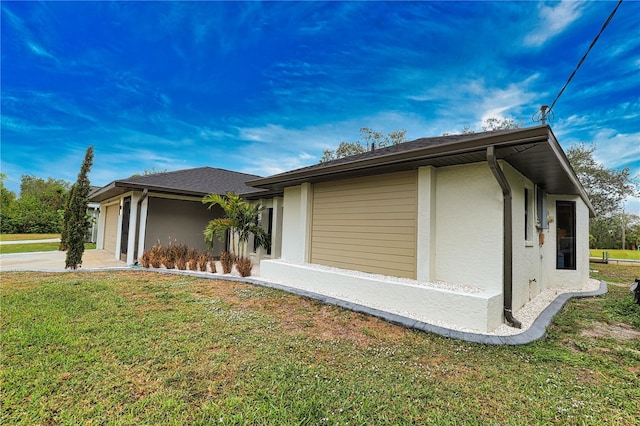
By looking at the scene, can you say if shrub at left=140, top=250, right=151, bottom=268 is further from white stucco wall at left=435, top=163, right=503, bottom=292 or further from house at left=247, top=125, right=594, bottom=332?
white stucco wall at left=435, top=163, right=503, bottom=292

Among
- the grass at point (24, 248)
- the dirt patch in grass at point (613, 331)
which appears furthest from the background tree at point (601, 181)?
the grass at point (24, 248)

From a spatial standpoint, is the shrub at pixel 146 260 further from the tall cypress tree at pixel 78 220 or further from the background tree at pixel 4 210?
the background tree at pixel 4 210

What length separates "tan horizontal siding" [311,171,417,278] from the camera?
227 inches

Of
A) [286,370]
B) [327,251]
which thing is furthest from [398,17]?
[286,370]

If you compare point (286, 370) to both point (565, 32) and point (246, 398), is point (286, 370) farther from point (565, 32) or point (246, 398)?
point (565, 32)

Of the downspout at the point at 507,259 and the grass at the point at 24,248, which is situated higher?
the downspout at the point at 507,259

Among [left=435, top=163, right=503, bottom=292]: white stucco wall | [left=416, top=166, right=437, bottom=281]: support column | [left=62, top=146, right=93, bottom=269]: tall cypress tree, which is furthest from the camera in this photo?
[left=62, top=146, right=93, bottom=269]: tall cypress tree

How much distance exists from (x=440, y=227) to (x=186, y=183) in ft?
33.7

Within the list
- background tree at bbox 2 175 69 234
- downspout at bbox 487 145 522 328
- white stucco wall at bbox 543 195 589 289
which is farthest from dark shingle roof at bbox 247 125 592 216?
background tree at bbox 2 175 69 234

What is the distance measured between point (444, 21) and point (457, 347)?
8.64 meters

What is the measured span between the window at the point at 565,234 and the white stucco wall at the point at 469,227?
228 inches

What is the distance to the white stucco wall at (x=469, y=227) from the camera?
4738 mm

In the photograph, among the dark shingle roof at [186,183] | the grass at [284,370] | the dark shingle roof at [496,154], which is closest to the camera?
the grass at [284,370]

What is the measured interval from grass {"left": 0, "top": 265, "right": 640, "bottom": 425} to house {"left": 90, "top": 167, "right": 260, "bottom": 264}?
208 inches
